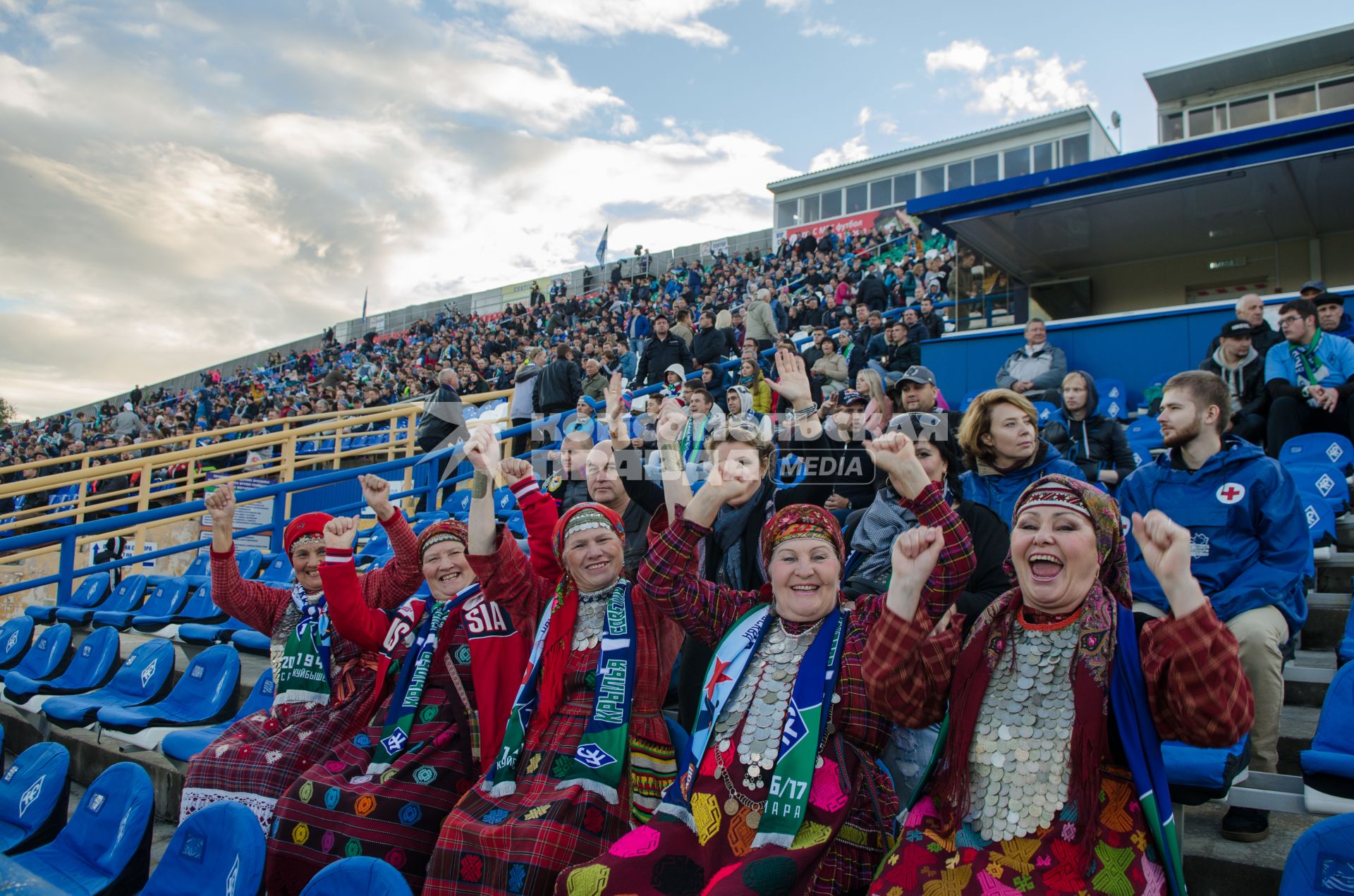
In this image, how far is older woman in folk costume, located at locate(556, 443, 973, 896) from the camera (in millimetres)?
2016

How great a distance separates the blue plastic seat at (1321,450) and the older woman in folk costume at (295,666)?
510 centimetres

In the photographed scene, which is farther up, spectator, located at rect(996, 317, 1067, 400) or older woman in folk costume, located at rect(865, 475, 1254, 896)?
spectator, located at rect(996, 317, 1067, 400)

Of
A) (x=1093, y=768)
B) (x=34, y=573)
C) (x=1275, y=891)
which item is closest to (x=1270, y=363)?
(x=1275, y=891)

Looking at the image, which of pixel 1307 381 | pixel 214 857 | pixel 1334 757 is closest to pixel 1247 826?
pixel 1334 757

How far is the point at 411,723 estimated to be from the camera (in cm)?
303

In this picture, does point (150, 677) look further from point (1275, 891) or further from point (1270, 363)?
point (1270, 363)

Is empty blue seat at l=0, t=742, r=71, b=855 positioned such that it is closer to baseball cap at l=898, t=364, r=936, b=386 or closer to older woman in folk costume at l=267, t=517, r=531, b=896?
older woman in folk costume at l=267, t=517, r=531, b=896

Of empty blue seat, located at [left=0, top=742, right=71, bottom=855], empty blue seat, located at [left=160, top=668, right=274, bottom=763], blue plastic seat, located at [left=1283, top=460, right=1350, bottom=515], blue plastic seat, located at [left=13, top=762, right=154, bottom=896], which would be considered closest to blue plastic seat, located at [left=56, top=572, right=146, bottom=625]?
empty blue seat, located at [left=160, top=668, right=274, bottom=763]

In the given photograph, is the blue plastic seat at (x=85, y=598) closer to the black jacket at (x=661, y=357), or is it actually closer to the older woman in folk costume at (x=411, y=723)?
the older woman in folk costume at (x=411, y=723)

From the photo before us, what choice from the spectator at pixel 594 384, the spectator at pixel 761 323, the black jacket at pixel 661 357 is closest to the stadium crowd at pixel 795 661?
the spectator at pixel 594 384

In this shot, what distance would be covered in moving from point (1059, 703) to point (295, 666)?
300 cm

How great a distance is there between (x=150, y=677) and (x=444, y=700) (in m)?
2.39

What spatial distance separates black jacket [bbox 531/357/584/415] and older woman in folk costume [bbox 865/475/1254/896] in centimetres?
729

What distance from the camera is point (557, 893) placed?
2100 mm
